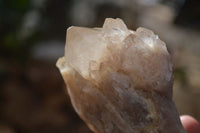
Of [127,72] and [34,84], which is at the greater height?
[127,72]

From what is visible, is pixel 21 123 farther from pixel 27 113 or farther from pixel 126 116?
pixel 126 116

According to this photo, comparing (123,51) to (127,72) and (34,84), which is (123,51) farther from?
(34,84)

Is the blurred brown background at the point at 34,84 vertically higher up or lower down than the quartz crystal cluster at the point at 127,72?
lower down

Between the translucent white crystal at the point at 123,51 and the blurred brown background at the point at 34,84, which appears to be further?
the blurred brown background at the point at 34,84

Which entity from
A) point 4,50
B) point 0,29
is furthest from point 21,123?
point 0,29

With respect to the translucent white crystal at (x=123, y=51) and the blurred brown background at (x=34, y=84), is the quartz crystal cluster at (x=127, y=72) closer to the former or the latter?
the translucent white crystal at (x=123, y=51)

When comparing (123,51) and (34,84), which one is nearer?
(123,51)

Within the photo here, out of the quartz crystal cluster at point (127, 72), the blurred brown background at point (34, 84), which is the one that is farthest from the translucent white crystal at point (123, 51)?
the blurred brown background at point (34, 84)

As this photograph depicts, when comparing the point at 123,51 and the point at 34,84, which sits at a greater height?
the point at 123,51

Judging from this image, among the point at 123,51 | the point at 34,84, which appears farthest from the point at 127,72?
the point at 34,84
